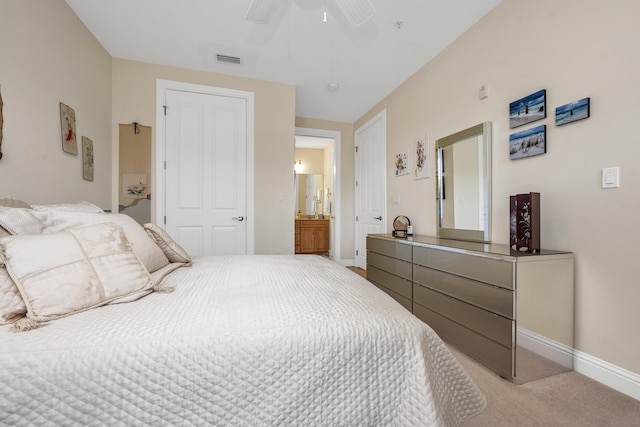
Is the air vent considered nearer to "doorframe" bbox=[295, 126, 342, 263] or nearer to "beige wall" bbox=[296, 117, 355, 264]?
"doorframe" bbox=[295, 126, 342, 263]

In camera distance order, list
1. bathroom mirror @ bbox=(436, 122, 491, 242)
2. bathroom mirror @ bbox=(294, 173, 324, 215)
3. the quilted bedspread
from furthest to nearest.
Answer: bathroom mirror @ bbox=(294, 173, 324, 215) < bathroom mirror @ bbox=(436, 122, 491, 242) < the quilted bedspread

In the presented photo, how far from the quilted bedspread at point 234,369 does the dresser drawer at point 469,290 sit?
0.86 m

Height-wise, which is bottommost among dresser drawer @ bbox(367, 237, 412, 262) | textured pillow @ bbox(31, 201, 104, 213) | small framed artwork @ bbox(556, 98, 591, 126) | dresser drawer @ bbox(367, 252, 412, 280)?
dresser drawer @ bbox(367, 252, 412, 280)

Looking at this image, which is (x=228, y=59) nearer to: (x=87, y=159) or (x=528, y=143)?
(x=87, y=159)

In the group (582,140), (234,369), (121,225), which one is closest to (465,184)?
(582,140)

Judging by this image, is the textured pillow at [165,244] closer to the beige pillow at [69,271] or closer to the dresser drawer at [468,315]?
the beige pillow at [69,271]

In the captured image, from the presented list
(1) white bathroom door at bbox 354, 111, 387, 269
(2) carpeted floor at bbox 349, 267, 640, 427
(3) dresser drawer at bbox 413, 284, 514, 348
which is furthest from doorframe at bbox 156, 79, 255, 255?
(2) carpeted floor at bbox 349, 267, 640, 427

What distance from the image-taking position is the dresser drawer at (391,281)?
2.49m

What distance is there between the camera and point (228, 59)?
2.93 meters

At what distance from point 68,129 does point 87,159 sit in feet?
1.16

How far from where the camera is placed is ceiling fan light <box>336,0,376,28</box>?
5.63ft

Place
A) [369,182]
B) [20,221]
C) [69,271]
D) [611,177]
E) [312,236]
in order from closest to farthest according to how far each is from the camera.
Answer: [69,271] < [20,221] < [611,177] < [369,182] < [312,236]

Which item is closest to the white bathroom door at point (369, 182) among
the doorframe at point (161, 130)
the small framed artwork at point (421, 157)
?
the small framed artwork at point (421, 157)

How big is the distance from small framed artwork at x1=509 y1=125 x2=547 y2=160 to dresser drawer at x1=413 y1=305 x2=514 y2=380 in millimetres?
1325
